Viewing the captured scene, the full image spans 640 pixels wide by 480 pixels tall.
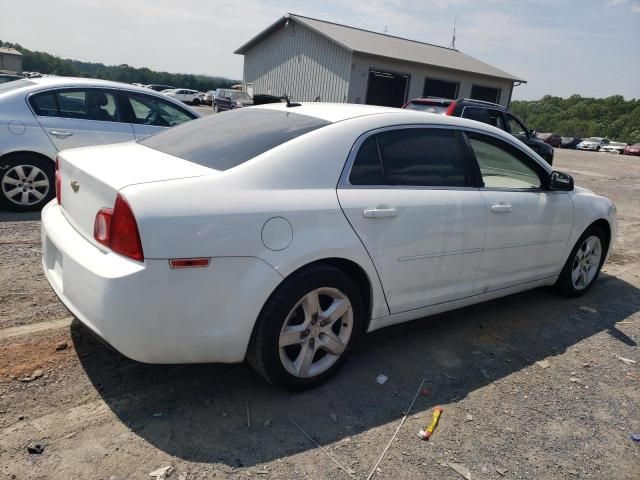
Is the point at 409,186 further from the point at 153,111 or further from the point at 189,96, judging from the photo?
the point at 189,96

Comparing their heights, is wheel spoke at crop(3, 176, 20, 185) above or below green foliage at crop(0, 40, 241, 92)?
below

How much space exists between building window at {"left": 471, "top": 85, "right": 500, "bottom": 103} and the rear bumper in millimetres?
27791

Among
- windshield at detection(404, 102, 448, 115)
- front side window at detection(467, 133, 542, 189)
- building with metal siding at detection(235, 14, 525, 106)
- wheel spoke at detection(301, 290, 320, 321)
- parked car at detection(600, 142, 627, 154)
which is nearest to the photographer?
wheel spoke at detection(301, 290, 320, 321)

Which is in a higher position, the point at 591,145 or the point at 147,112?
the point at 147,112

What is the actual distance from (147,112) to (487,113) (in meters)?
7.11

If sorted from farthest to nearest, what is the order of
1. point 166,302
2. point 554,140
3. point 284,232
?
point 554,140
point 284,232
point 166,302

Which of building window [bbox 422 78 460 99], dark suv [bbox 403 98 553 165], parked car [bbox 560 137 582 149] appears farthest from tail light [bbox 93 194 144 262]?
parked car [bbox 560 137 582 149]

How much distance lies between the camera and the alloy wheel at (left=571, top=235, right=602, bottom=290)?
15.5 feet

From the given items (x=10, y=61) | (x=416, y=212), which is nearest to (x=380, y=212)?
(x=416, y=212)

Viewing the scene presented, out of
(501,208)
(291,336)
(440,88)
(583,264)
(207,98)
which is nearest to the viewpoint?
(291,336)

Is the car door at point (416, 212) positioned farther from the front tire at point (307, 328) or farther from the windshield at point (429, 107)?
the windshield at point (429, 107)

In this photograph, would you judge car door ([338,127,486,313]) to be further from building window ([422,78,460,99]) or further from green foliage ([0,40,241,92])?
green foliage ([0,40,241,92])

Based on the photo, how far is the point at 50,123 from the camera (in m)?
6.00

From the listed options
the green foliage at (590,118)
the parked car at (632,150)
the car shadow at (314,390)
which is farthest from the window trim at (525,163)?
the green foliage at (590,118)
